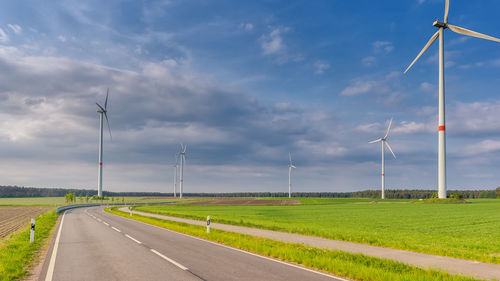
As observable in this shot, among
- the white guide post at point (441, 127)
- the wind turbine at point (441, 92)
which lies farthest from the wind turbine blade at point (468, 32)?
the white guide post at point (441, 127)

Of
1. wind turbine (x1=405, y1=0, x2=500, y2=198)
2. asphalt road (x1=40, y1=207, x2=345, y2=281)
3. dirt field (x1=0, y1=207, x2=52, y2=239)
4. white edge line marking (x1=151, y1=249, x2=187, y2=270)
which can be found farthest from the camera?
wind turbine (x1=405, y1=0, x2=500, y2=198)

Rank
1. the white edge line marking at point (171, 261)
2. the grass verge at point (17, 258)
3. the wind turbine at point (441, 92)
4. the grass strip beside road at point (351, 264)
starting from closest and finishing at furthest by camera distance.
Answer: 1. the grass strip beside road at point (351, 264)
2. the grass verge at point (17, 258)
3. the white edge line marking at point (171, 261)
4. the wind turbine at point (441, 92)

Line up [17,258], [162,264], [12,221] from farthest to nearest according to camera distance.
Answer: [12,221] → [17,258] → [162,264]

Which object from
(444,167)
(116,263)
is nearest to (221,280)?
(116,263)

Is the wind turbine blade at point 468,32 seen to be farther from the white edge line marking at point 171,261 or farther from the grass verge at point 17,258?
the grass verge at point 17,258

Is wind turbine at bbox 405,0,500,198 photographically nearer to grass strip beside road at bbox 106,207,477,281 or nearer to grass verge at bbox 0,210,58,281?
grass strip beside road at bbox 106,207,477,281

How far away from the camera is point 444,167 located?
66000 mm

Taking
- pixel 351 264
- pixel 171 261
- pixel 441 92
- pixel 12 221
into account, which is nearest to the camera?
pixel 351 264

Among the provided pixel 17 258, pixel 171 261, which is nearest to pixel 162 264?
pixel 171 261

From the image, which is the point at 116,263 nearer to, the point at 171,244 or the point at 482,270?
the point at 171,244

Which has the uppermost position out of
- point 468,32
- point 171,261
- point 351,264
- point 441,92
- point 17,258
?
point 468,32

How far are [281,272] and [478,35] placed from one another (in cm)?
5871

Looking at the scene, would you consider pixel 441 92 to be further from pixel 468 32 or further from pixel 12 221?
pixel 12 221

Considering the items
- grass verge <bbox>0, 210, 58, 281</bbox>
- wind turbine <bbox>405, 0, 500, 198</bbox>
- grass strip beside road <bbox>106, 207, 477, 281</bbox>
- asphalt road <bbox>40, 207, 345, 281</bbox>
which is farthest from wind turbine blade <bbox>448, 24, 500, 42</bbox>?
grass verge <bbox>0, 210, 58, 281</bbox>
